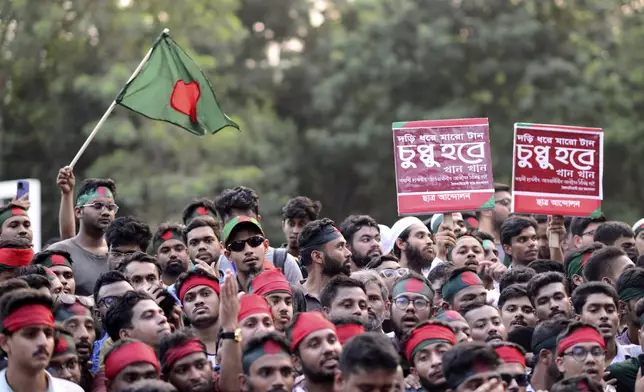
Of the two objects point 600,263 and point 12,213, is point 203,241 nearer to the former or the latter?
point 12,213

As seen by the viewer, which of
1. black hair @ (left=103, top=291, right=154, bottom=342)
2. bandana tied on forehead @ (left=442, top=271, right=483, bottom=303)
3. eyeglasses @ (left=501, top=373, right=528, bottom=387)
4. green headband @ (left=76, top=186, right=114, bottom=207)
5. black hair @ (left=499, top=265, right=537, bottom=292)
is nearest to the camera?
eyeglasses @ (left=501, top=373, right=528, bottom=387)

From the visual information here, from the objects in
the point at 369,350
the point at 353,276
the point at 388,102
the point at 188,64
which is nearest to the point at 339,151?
the point at 388,102

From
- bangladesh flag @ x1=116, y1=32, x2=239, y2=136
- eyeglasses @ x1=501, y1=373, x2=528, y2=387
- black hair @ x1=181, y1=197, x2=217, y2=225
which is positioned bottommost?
eyeglasses @ x1=501, y1=373, x2=528, y2=387

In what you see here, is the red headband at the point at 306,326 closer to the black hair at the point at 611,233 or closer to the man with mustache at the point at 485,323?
the man with mustache at the point at 485,323

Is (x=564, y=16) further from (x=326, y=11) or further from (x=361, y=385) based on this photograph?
(x=361, y=385)

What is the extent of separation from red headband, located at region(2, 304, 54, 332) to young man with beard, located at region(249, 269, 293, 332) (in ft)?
5.97

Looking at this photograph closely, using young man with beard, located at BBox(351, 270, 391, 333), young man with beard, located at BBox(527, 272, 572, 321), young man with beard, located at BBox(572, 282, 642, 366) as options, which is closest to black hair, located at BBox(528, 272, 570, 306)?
young man with beard, located at BBox(527, 272, 572, 321)

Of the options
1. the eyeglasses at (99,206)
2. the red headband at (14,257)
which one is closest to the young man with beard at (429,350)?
the red headband at (14,257)

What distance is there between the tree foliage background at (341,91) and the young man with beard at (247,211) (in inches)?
679

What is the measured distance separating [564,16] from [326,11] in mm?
7863

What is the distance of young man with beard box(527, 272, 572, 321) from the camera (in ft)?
31.3

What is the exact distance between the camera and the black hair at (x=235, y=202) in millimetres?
10781

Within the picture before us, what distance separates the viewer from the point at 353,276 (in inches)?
369

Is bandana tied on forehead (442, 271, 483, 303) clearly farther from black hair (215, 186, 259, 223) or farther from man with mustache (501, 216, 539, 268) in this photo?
black hair (215, 186, 259, 223)
